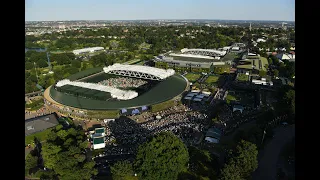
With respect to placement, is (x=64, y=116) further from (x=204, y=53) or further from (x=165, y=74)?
(x=204, y=53)

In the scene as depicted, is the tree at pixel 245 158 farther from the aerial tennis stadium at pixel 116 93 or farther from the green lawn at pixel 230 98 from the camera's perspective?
the green lawn at pixel 230 98

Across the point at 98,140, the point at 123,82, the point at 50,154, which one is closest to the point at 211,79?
the point at 123,82

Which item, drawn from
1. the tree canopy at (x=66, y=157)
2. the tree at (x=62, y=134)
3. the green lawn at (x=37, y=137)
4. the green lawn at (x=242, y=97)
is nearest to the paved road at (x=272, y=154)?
the green lawn at (x=242, y=97)

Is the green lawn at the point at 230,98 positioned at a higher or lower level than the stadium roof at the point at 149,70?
lower

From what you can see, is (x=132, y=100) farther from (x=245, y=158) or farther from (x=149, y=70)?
(x=245, y=158)

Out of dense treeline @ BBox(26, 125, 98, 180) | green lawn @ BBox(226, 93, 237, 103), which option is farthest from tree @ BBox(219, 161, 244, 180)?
green lawn @ BBox(226, 93, 237, 103)

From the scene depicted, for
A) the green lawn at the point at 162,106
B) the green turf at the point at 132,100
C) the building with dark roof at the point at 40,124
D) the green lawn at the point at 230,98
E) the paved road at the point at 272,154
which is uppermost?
the green turf at the point at 132,100

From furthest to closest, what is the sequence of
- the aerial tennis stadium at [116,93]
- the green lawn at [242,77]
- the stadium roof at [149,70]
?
1. the green lawn at [242,77]
2. the stadium roof at [149,70]
3. the aerial tennis stadium at [116,93]
